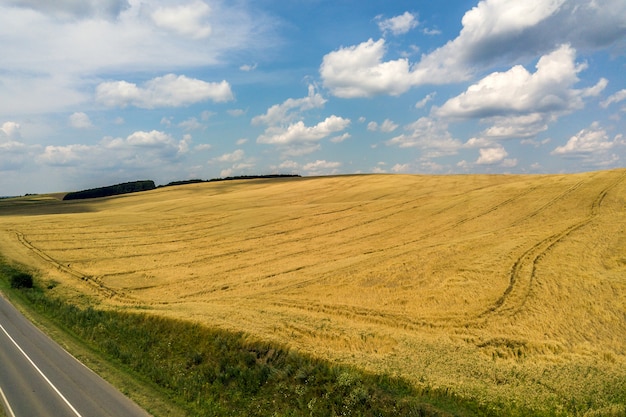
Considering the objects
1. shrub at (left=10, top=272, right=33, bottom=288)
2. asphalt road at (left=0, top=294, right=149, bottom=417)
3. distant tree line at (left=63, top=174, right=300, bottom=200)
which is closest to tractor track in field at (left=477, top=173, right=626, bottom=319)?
asphalt road at (left=0, top=294, right=149, bottom=417)

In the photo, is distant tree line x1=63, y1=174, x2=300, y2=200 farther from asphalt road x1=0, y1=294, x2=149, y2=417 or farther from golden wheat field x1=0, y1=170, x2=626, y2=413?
asphalt road x1=0, y1=294, x2=149, y2=417

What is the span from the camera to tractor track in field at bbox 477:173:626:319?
23.5 m

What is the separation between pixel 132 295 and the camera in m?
31.9

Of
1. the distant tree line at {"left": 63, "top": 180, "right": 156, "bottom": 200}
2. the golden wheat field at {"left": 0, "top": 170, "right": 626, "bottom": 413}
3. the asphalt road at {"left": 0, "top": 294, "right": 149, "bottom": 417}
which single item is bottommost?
the asphalt road at {"left": 0, "top": 294, "right": 149, "bottom": 417}

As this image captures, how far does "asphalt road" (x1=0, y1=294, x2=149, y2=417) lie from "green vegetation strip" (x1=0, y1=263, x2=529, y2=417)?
1875 millimetres

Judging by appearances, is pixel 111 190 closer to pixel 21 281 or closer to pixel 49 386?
pixel 21 281

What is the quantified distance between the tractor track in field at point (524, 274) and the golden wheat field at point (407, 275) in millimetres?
116

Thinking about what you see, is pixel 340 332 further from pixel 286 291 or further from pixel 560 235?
pixel 560 235

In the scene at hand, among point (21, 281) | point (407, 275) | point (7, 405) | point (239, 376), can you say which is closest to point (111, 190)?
point (21, 281)

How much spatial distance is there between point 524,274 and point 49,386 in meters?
28.2

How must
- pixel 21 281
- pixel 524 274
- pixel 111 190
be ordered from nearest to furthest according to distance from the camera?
1. pixel 524 274
2. pixel 21 281
3. pixel 111 190

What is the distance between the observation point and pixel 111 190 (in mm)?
134000

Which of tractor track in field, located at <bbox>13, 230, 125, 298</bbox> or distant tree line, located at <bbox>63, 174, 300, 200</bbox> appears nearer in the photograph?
tractor track in field, located at <bbox>13, 230, 125, 298</bbox>

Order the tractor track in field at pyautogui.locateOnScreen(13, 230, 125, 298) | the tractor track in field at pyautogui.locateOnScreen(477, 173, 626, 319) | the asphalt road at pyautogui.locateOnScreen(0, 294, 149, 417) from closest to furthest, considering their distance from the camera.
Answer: the asphalt road at pyautogui.locateOnScreen(0, 294, 149, 417) → the tractor track in field at pyautogui.locateOnScreen(477, 173, 626, 319) → the tractor track in field at pyautogui.locateOnScreen(13, 230, 125, 298)
